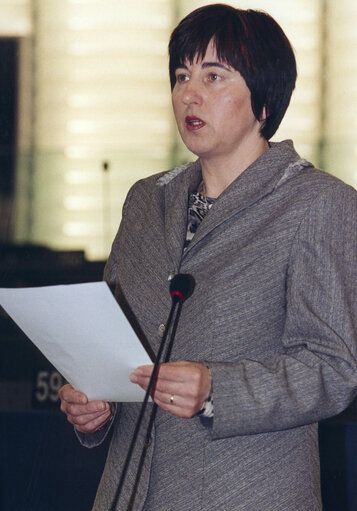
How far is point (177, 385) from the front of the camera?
3.65 ft

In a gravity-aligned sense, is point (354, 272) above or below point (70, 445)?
above

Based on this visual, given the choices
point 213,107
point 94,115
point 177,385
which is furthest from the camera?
point 94,115

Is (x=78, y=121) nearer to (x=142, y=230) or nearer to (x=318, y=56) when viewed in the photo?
(x=318, y=56)

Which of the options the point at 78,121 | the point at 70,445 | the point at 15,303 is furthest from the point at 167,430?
the point at 78,121

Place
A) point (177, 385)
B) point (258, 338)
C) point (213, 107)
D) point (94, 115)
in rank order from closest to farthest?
point (177, 385)
point (258, 338)
point (213, 107)
point (94, 115)

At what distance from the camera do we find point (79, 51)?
2977mm

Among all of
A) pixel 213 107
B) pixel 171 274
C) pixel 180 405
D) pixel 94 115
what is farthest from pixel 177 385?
pixel 94 115

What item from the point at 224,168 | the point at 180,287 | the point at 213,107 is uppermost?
the point at 213,107

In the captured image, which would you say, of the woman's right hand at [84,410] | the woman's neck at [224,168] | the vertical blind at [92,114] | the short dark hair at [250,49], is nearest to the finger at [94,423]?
the woman's right hand at [84,410]

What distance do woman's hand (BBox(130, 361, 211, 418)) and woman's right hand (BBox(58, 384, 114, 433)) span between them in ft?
0.54

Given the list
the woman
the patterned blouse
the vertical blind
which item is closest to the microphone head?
the woman

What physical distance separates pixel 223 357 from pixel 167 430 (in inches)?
5.4

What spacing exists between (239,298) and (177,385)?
0.63ft

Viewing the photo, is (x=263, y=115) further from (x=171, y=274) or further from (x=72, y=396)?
(x=72, y=396)
